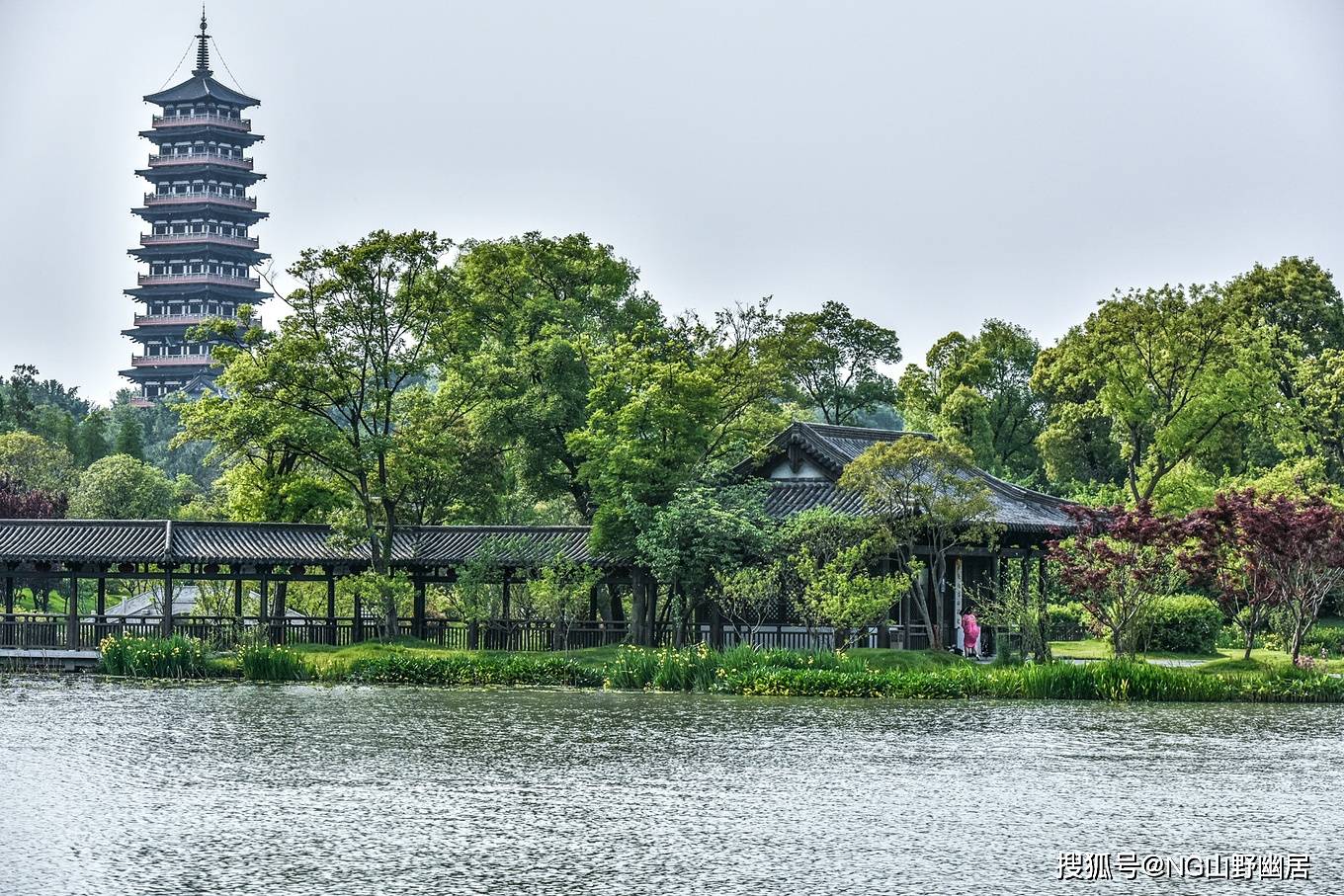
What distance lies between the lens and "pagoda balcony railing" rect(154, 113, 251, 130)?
115500mm

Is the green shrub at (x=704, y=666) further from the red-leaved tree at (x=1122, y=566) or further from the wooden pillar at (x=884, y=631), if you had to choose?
the red-leaved tree at (x=1122, y=566)

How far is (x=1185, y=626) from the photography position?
42250mm

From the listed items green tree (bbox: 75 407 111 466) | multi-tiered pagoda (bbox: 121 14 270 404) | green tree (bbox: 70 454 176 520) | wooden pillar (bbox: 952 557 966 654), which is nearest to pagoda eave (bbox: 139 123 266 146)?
multi-tiered pagoda (bbox: 121 14 270 404)

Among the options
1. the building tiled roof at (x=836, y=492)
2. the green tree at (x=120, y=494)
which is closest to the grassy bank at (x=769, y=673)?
the building tiled roof at (x=836, y=492)

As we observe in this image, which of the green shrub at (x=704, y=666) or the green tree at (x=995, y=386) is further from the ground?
the green tree at (x=995, y=386)

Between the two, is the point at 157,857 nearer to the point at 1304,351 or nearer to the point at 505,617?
the point at 505,617

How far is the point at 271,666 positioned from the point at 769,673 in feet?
36.9

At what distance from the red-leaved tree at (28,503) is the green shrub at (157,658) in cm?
2048

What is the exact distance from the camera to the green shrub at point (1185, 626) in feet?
138

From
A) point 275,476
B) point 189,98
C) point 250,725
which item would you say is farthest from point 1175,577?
point 189,98

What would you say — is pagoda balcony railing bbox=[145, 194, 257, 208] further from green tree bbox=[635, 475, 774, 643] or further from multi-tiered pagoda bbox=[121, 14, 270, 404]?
green tree bbox=[635, 475, 774, 643]

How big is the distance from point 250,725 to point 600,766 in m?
7.62

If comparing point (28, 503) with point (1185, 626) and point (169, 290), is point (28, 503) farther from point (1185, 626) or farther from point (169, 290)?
point (169, 290)

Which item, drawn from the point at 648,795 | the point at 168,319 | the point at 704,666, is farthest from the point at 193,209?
the point at 648,795
